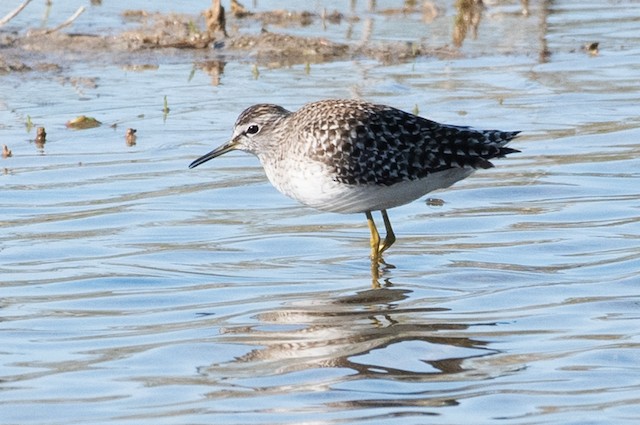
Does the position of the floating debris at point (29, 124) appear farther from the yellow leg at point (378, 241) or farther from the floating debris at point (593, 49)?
the floating debris at point (593, 49)

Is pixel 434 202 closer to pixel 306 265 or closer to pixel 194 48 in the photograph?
pixel 306 265

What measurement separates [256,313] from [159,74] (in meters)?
8.27

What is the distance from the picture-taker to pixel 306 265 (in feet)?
33.0

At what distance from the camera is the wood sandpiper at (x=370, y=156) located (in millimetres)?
9906

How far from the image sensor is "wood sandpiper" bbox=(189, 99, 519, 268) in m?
9.91

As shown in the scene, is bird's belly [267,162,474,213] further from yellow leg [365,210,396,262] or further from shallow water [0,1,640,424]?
shallow water [0,1,640,424]

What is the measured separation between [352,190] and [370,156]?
0.89ft

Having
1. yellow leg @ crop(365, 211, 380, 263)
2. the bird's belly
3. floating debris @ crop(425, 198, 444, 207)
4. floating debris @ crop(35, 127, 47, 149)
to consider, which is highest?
the bird's belly

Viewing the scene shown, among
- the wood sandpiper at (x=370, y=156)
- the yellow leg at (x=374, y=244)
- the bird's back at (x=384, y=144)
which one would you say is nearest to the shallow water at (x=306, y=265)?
the yellow leg at (x=374, y=244)

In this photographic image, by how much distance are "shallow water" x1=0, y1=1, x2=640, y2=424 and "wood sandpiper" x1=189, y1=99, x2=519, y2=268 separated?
52 centimetres

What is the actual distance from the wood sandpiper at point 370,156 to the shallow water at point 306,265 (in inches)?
20.3

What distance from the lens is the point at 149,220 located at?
11125mm

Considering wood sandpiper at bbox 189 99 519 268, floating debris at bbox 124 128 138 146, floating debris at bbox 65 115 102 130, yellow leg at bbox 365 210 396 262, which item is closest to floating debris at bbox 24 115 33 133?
floating debris at bbox 65 115 102 130

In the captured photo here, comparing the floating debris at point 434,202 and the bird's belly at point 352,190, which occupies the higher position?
the bird's belly at point 352,190
